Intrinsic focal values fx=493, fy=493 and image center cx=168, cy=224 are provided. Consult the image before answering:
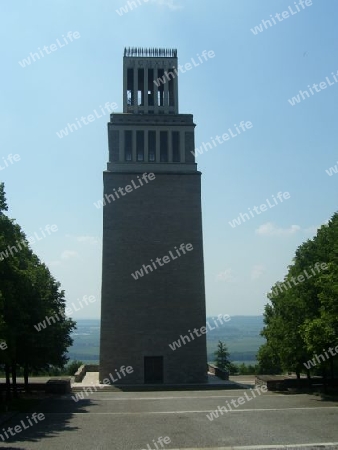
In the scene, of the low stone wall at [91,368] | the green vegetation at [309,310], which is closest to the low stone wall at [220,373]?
the green vegetation at [309,310]

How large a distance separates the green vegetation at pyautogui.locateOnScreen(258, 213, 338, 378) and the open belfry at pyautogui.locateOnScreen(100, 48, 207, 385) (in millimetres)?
8347

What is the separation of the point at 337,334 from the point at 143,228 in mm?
19899

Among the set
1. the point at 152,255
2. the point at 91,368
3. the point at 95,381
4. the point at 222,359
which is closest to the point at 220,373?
the point at 95,381

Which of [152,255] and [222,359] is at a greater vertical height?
[152,255]

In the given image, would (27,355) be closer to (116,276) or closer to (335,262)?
(116,276)

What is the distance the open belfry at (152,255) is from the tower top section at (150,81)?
3.81 feet

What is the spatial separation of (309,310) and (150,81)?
84.3ft

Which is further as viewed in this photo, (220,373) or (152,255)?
(220,373)

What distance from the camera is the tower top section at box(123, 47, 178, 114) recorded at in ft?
141

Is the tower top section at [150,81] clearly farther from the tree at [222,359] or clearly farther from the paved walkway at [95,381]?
the tree at [222,359]

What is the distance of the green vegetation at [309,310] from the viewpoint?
22.6m

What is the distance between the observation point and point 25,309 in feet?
79.0

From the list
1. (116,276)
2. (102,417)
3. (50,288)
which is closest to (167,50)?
(116,276)

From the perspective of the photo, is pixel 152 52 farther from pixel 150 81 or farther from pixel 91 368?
pixel 91 368
